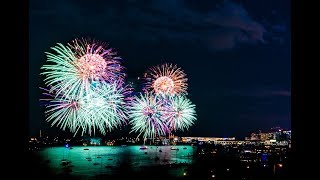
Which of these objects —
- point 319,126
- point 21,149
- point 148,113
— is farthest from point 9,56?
point 148,113

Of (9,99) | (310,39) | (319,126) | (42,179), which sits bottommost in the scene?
(42,179)

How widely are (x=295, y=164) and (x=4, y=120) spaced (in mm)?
4915

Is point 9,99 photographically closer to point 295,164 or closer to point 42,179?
point 295,164

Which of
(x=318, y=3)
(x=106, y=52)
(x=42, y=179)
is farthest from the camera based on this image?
(x=42, y=179)

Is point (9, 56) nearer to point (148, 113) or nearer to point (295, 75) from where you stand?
point (295, 75)

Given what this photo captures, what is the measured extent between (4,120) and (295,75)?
489 cm

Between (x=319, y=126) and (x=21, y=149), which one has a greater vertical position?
(x=319, y=126)

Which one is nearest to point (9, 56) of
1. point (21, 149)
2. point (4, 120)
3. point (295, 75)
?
point (4, 120)

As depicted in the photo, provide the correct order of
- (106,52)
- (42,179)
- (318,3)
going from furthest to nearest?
(42,179), (106,52), (318,3)

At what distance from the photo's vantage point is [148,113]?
139ft

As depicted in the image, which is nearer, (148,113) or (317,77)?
(317,77)

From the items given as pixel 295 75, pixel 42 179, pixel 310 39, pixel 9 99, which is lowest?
pixel 42 179

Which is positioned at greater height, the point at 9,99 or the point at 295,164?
the point at 9,99

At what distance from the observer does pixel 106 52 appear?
99.5 ft
